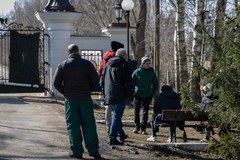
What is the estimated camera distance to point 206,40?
8.85 meters

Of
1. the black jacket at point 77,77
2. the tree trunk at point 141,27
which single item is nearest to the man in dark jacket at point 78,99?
the black jacket at point 77,77

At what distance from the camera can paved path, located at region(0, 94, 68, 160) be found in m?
9.74

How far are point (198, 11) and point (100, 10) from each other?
35.8 m

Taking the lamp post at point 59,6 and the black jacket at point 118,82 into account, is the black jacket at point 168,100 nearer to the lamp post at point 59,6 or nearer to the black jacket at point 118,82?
the black jacket at point 118,82

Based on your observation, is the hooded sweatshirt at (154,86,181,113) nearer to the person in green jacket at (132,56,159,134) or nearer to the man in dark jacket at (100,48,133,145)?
the person in green jacket at (132,56,159,134)

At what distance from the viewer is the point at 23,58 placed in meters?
18.9

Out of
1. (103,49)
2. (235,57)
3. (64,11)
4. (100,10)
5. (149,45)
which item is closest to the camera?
(235,57)

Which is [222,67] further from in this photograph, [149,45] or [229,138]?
[149,45]

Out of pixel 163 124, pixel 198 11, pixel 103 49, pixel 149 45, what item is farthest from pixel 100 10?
pixel 163 124

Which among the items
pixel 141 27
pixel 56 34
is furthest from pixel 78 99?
pixel 141 27

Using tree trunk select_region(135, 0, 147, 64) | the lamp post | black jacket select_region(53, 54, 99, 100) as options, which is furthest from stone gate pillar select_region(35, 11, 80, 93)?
black jacket select_region(53, 54, 99, 100)

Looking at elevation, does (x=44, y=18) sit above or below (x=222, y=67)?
above

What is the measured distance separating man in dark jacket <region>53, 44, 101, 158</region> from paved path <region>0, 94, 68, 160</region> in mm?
404

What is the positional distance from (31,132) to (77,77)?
314cm
